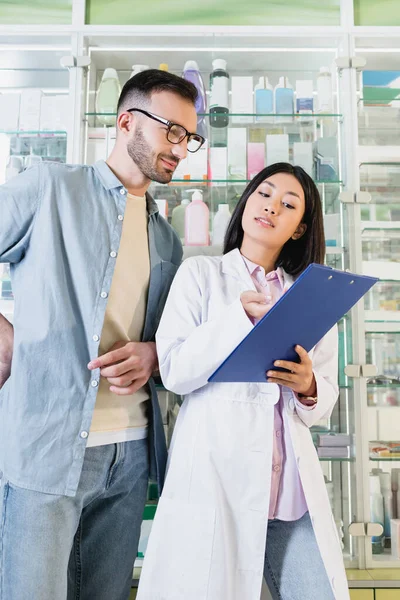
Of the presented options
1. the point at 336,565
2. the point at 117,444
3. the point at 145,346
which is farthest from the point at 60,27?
the point at 336,565

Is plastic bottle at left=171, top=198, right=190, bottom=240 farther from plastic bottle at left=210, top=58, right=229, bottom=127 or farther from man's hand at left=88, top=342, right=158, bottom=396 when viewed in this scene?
man's hand at left=88, top=342, right=158, bottom=396

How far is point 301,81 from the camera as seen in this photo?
237 centimetres

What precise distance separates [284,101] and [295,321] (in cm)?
147

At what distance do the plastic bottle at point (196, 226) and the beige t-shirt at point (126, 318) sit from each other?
0.56 meters

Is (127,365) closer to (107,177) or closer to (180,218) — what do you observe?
(107,177)

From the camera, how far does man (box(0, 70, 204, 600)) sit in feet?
4.25

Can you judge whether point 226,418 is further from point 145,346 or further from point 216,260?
point 216,260

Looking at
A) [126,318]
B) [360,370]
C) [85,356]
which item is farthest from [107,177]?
[360,370]

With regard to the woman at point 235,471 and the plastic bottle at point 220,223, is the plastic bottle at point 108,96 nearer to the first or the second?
the plastic bottle at point 220,223

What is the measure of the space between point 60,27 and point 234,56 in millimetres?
751

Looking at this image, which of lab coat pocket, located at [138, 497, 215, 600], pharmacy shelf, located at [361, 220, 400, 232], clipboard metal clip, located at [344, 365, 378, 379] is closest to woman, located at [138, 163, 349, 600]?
lab coat pocket, located at [138, 497, 215, 600]

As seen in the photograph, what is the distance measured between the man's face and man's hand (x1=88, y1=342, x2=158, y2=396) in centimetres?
50

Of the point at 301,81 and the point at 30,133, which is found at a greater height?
the point at 301,81

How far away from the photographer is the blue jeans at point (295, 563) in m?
1.34
